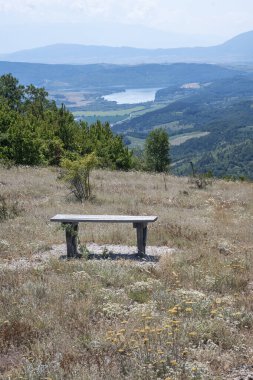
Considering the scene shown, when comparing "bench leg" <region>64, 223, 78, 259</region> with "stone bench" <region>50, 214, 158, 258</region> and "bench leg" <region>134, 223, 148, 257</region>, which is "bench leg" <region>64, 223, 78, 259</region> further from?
"bench leg" <region>134, 223, 148, 257</region>

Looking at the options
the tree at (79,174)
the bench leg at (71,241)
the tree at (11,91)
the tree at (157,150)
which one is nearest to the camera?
the bench leg at (71,241)

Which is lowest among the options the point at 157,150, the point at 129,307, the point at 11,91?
the point at 157,150

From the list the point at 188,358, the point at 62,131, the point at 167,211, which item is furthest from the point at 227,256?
the point at 62,131

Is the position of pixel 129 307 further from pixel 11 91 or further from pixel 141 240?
pixel 11 91

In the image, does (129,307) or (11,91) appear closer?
(129,307)

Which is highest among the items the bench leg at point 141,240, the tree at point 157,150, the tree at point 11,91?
the tree at point 11,91

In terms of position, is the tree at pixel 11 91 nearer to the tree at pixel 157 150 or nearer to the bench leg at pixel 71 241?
the tree at pixel 157 150

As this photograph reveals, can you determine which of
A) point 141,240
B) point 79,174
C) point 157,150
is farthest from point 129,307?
point 157,150

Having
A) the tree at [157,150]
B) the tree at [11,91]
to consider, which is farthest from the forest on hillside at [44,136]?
the tree at [157,150]

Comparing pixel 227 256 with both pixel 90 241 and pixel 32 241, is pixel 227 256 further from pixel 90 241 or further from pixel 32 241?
pixel 32 241

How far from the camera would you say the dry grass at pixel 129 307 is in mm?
4371

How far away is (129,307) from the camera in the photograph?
5.89 metres

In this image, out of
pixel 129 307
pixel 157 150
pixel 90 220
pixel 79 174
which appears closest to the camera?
pixel 129 307

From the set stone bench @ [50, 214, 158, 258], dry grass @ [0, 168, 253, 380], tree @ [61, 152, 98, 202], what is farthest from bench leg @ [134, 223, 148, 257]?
tree @ [61, 152, 98, 202]
